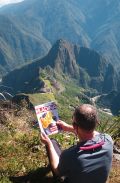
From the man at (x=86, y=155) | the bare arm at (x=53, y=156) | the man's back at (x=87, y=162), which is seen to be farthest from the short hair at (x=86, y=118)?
the bare arm at (x=53, y=156)

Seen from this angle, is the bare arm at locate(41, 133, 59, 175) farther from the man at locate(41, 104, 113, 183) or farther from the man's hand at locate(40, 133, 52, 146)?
the man at locate(41, 104, 113, 183)

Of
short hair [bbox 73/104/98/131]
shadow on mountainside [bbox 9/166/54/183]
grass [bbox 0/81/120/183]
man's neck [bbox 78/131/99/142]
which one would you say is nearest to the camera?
short hair [bbox 73/104/98/131]

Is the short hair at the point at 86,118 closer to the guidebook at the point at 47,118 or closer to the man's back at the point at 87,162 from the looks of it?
the man's back at the point at 87,162

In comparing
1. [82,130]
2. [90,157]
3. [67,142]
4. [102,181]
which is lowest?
[67,142]

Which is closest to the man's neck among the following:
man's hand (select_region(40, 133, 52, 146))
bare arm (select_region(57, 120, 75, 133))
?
man's hand (select_region(40, 133, 52, 146))

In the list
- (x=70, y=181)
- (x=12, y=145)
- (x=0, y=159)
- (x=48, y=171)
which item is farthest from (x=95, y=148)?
(x=12, y=145)

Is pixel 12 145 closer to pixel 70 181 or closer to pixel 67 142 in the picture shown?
pixel 67 142

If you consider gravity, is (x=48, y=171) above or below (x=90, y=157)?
below
